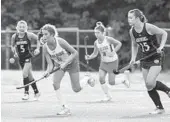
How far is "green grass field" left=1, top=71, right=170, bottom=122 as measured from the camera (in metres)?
12.2

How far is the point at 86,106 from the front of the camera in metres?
14.8

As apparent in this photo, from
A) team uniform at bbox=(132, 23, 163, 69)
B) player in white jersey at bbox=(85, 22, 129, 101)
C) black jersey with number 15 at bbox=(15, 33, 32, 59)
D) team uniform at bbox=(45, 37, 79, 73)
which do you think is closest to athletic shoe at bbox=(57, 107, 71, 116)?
team uniform at bbox=(45, 37, 79, 73)

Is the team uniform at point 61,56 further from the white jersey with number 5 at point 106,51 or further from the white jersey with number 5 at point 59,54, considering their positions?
the white jersey with number 5 at point 106,51

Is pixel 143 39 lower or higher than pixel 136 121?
higher

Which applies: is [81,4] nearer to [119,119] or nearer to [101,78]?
[101,78]

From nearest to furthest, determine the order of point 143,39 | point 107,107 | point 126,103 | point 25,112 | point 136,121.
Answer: point 136,121
point 143,39
point 25,112
point 107,107
point 126,103

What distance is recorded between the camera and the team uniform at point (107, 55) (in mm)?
16234

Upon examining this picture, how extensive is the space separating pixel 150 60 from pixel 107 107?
83.8 inches

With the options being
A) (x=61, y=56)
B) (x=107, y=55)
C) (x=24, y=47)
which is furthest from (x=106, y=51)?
(x=61, y=56)

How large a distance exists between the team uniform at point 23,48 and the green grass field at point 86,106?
0.91 meters

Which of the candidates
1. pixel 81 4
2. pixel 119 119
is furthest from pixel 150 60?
pixel 81 4

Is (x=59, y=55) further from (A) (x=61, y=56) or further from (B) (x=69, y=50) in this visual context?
(B) (x=69, y=50)

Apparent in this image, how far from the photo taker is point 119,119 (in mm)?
11953

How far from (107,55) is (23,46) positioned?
1807 millimetres
